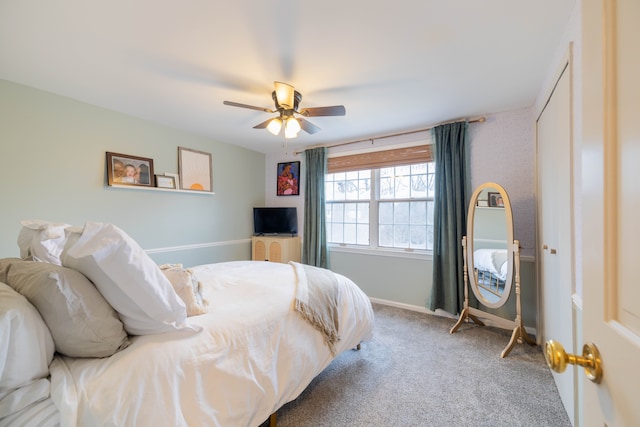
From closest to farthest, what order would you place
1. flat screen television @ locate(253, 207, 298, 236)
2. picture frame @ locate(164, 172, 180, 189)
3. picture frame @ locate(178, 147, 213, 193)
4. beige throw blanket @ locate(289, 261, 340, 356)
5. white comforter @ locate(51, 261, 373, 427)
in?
white comforter @ locate(51, 261, 373, 427) < beige throw blanket @ locate(289, 261, 340, 356) < picture frame @ locate(164, 172, 180, 189) < picture frame @ locate(178, 147, 213, 193) < flat screen television @ locate(253, 207, 298, 236)

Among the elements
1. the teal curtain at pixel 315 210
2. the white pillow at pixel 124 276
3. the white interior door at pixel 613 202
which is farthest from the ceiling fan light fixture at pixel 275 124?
the white interior door at pixel 613 202

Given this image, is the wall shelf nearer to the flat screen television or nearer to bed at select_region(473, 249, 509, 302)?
the flat screen television

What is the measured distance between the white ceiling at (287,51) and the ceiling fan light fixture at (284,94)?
15 cm

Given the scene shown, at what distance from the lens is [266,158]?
475 cm

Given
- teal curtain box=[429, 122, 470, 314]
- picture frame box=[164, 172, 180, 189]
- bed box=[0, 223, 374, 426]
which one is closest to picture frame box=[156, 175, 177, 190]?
picture frame box=[164, 172, 180, 189]

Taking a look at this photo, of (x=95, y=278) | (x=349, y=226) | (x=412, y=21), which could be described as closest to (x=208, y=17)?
(x=412, y=21)

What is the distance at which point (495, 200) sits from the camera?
2598mm

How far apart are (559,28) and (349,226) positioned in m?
2.96

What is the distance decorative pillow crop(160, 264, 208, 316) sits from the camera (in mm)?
1398

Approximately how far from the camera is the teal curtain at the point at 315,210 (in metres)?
4.01

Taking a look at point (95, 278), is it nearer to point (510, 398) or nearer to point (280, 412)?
point (280, 412)

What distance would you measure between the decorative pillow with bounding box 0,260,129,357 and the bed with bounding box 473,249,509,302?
2.99 metres

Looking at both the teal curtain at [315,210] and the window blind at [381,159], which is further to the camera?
the teal curtain at [315,210]

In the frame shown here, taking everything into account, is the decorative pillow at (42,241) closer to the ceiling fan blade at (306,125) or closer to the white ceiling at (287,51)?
the white ceiling at (287,51)
